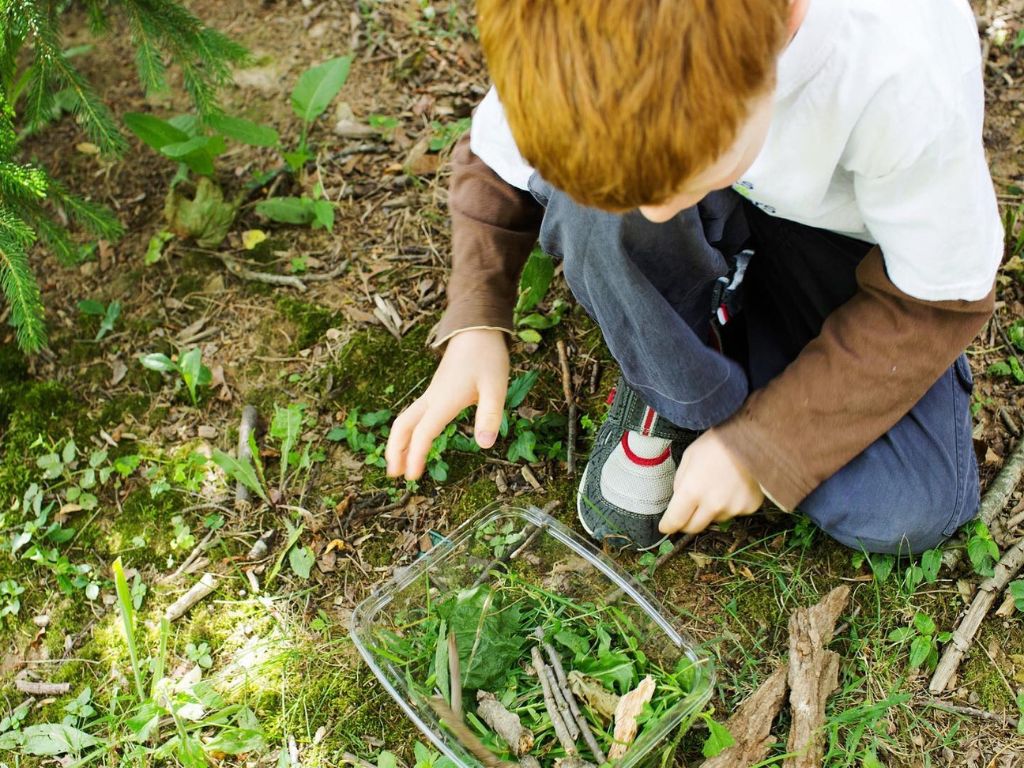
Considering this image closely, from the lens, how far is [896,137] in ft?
4.21

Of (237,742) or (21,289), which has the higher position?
(21,289)

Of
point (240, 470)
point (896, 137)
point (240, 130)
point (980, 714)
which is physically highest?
point (896, 137)

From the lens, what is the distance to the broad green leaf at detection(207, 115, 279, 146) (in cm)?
238

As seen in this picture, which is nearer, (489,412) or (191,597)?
(489,412)

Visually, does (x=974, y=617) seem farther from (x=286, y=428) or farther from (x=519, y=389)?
(x=286, y=428)

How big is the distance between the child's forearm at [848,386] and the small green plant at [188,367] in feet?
4.21

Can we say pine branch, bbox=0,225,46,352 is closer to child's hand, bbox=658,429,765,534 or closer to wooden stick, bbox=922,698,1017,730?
child's hand, bbox=658,429,765,534

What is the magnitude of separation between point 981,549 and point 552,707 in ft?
2.95

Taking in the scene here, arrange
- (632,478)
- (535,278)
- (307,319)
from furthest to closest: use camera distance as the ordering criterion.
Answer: (307,319) → (535,278) → (632,478)

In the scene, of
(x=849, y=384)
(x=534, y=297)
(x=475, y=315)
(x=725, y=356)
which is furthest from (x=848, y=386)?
(x=534, y=297)

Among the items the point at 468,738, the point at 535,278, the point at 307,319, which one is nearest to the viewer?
the point at 468,738

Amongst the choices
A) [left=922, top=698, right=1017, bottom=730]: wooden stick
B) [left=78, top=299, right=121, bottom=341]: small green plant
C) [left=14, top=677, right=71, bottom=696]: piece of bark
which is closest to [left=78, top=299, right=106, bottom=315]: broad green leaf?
[left=78, top=299, right=121, bottom=341]: small green plant

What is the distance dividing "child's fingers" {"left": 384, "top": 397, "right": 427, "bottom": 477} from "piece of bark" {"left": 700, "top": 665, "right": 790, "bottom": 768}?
2.65 ft

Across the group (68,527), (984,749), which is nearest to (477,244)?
(68,527)
